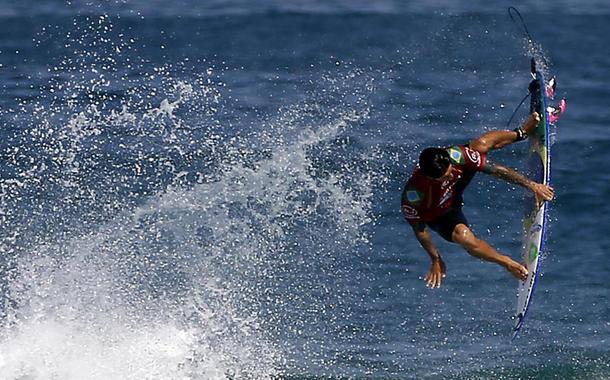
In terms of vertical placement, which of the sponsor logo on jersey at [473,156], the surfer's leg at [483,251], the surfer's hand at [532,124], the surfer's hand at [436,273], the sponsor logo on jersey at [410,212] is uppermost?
the surfer's hand at [532,124]

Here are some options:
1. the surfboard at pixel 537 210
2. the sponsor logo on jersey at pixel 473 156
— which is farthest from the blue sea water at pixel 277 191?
the sponsor logo on jersey at pixel 473 156

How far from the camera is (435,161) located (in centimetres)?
1145

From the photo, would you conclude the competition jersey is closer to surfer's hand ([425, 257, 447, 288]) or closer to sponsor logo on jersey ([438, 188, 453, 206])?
sponsor logo on jersey ([438, 188, 453, 206])

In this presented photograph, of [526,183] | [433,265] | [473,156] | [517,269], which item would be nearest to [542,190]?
[526,183]

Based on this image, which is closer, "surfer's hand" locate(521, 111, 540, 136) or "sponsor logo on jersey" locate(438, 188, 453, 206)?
"sponsor logo on jersey" locate(438, 188, 453, 206)

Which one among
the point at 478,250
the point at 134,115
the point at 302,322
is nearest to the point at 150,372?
the point at 302,322

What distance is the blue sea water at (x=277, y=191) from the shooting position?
46.9 ft

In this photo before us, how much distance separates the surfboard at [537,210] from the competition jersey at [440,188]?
798 mm

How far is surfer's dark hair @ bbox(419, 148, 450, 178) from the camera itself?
11.4 m

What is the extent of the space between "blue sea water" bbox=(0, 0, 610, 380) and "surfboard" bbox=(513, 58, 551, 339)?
1899 mm

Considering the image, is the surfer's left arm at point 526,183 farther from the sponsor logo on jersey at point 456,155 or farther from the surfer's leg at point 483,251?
the surfer's leg at point 483,251

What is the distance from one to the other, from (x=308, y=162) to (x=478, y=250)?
22.2 ft

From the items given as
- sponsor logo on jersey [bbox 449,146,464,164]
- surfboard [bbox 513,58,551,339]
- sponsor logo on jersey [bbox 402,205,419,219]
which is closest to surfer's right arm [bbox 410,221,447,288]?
sponsor logo on jersey [bbox 402,205,419,219]

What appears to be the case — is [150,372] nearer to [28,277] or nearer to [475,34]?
[28,277]
